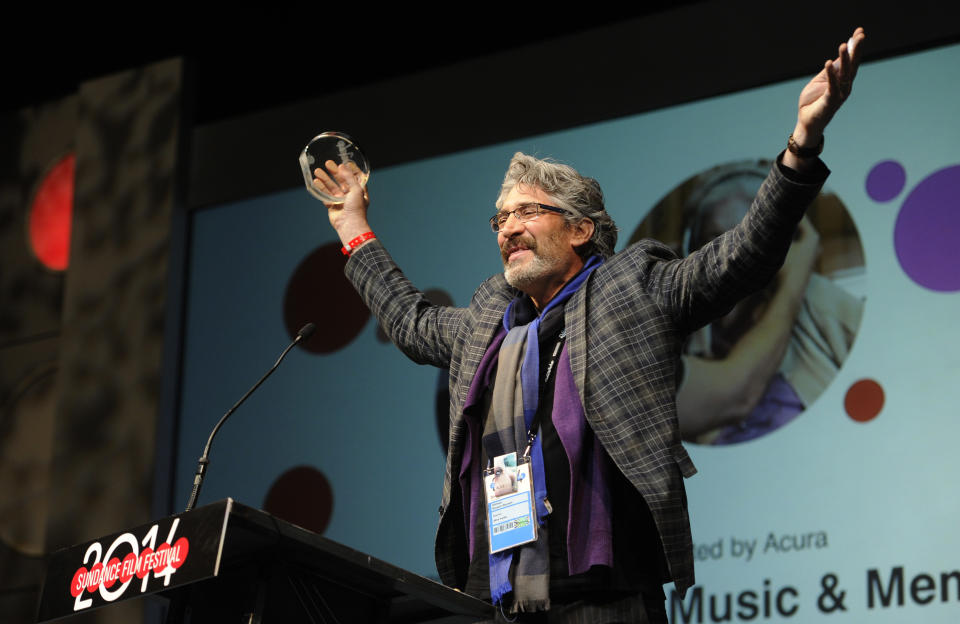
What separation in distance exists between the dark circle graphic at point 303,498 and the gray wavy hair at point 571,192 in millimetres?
2151

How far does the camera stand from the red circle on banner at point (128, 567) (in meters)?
1.70

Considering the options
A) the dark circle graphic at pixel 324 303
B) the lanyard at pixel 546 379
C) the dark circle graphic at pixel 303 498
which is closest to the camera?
the lanyard at pixel 546 379

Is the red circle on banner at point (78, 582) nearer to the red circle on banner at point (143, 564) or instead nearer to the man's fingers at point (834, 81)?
the red circle on banner at point (143, 564)

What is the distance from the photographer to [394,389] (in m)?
4.32

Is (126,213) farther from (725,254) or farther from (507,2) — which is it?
(725,254)

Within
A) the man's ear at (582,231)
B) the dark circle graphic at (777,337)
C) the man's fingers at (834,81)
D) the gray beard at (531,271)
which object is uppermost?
the dark circle graphic at (777,337)

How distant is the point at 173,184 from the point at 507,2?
5.13ft

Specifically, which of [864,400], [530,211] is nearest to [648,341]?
[530,211]

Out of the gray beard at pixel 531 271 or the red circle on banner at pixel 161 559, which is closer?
the red circle on banner at pixel 161 559

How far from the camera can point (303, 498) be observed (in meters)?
4.34

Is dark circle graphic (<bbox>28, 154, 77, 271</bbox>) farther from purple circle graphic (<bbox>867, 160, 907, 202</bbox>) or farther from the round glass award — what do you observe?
purple circle graphic (<bbox>867, 160, 907, 202</bbox>)

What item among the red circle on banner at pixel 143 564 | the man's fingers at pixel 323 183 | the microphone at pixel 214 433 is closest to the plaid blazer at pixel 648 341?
the microphone at pixel 214 433

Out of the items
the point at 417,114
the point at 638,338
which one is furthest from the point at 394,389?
the point at 638,338

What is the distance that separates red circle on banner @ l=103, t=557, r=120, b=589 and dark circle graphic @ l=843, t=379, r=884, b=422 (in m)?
2.33
